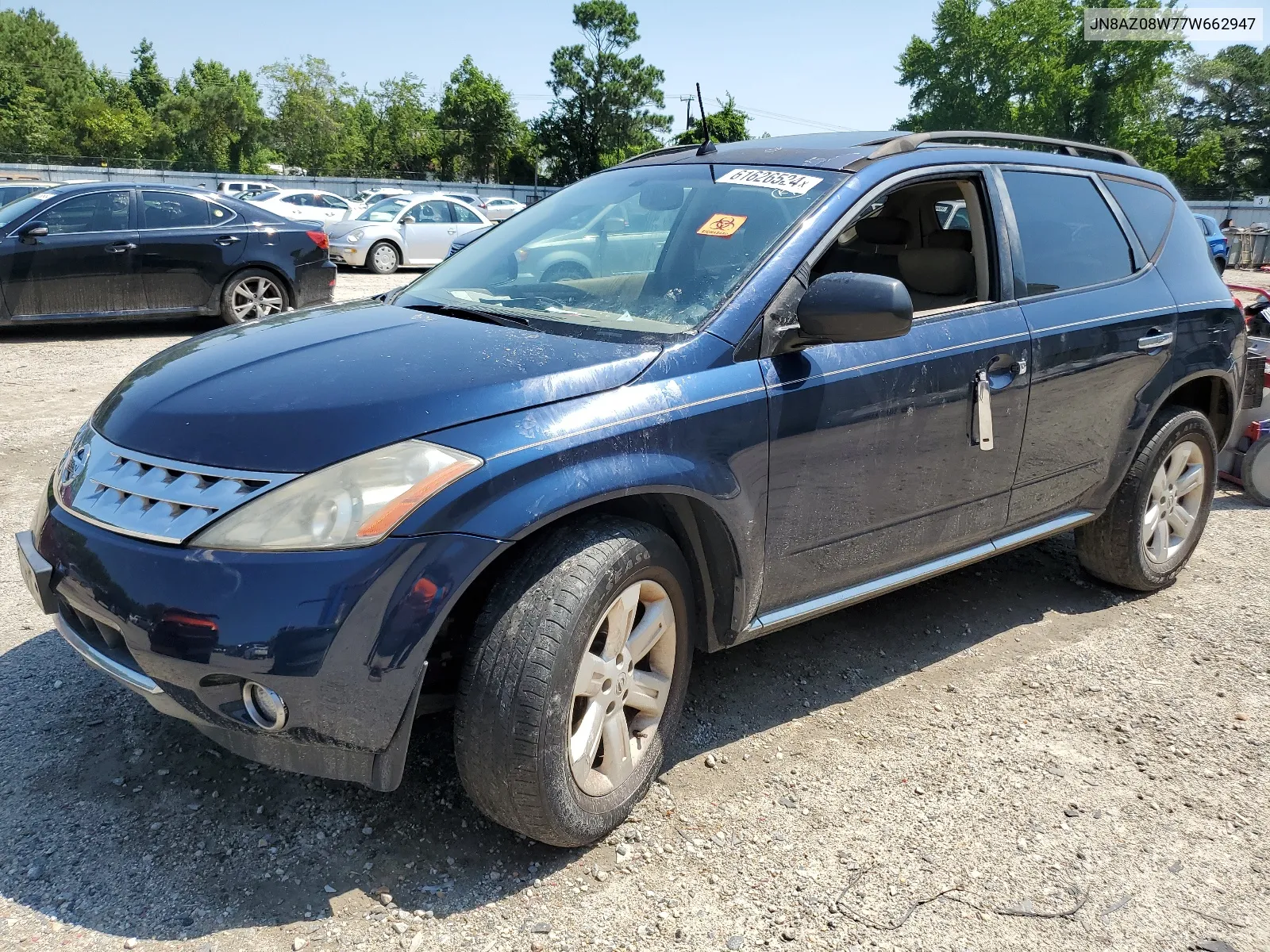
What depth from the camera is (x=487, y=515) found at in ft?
7.14

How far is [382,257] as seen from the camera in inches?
672

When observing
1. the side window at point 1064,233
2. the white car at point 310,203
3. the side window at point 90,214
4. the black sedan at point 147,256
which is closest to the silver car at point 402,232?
the white car at point 310,203

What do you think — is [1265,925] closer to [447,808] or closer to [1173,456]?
[447,808]

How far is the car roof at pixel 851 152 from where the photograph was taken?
3.28m

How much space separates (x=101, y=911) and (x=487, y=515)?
4.13 ft

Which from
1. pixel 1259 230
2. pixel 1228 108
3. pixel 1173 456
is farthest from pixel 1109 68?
pixel 1173 456

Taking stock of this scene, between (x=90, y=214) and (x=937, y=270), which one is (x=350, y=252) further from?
(x=937, y=270)

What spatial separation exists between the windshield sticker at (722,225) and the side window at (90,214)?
815 centimetres

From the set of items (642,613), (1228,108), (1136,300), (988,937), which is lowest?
(988,937)

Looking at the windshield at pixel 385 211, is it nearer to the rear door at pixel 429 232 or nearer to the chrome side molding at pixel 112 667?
the rear door at pixel 429 232

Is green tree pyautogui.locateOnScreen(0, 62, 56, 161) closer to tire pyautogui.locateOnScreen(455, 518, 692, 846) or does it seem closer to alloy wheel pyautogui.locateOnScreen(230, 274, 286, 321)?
alloy wheel pyautogui.locateOnScreen(230, 274, 286, 321)

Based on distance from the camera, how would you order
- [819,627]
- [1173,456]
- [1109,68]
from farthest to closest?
[1109,68], [1173,456], [819,627]

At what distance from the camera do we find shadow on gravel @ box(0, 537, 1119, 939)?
2311mm

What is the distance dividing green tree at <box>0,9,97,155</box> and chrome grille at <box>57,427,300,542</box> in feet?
247
